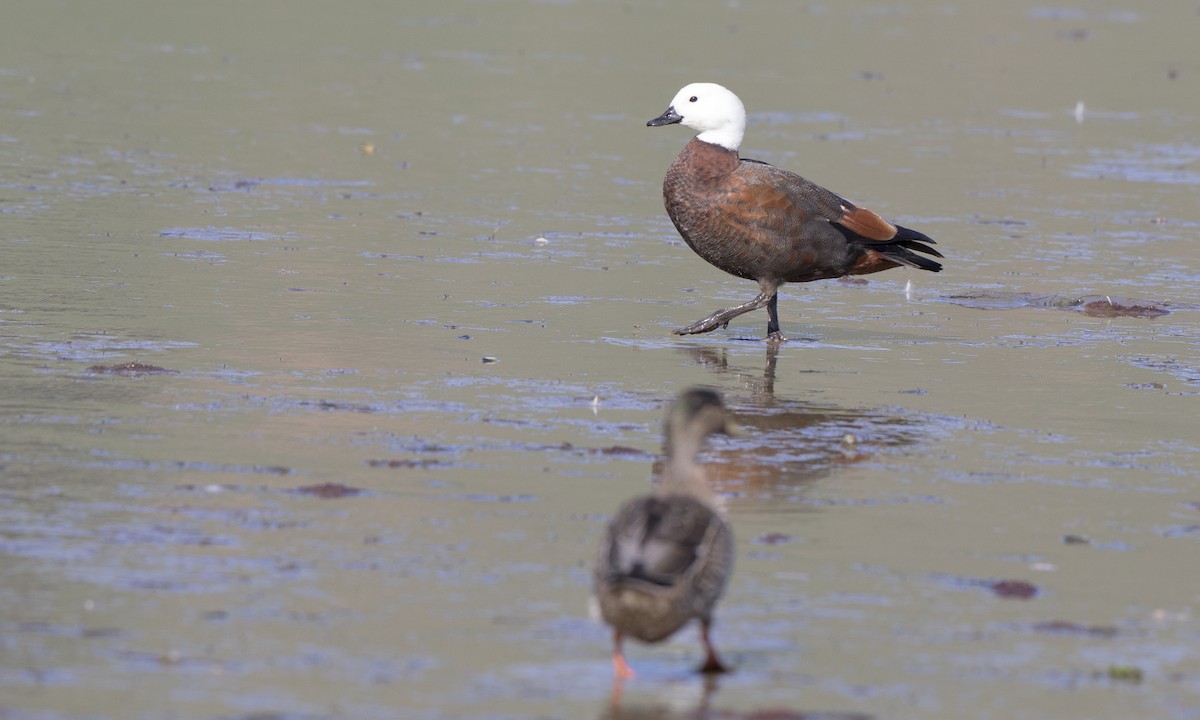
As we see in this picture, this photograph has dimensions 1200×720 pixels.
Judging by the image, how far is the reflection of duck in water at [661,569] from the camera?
18.0 feet

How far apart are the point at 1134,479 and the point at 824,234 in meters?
3.81

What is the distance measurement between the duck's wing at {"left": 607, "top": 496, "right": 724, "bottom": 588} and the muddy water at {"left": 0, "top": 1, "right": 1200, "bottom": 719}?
0.43 m

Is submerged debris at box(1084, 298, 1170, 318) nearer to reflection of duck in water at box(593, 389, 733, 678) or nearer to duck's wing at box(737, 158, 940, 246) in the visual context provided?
duck's wing at box(737, 158, 940, 246)

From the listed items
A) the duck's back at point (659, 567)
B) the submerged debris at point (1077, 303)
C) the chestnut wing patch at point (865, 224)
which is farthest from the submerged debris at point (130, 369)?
the submerged debris at point (1077, 303)

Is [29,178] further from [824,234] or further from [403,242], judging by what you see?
[824,234]

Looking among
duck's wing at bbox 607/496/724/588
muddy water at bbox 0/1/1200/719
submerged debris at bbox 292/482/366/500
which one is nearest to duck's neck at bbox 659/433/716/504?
duck's wing at bbox 607/496/724/588

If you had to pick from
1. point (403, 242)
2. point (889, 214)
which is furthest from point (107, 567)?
point (889, 214)

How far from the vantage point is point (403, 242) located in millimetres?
14086

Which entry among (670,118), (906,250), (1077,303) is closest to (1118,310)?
(1077,303)

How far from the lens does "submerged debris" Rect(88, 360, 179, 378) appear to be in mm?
9531

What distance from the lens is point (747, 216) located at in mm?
11695

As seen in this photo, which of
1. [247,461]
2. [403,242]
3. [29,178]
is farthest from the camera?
[29,178]

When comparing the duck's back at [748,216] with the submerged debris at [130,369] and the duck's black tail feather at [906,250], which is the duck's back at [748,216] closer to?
the duck's black tail feather at [906,250]

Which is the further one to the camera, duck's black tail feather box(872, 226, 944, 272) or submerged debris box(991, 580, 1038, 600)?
duck's black tail feather box(872, 226, 944, 272)
